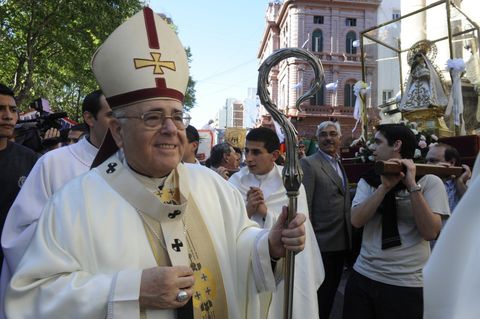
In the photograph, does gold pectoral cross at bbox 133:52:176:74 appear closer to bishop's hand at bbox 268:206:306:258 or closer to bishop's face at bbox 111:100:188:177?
bishop's face at bbox 111:100:188:177

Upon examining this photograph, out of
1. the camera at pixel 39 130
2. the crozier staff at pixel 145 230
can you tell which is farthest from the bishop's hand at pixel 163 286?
the camera at pixel 39 130

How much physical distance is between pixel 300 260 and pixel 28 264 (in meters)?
2.46

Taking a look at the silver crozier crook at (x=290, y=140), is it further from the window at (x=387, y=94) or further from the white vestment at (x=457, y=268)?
the window at (x=387, y=94)

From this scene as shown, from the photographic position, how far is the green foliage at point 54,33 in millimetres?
14719

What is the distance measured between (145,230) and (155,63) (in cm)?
76

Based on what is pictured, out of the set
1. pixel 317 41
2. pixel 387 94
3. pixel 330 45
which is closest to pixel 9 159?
pixel 387 94

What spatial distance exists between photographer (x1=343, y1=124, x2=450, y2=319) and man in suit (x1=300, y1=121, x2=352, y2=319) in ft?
3.95

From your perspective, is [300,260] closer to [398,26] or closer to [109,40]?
[109,40]

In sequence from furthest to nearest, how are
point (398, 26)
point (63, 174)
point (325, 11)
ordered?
point (325, 11) < point (398, 26) < point (63, 174)

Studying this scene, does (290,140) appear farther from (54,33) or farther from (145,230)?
(54,33)

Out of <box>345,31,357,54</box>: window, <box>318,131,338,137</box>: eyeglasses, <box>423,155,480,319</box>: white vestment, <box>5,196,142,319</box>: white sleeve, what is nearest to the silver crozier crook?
<box>5,196,142,319</box>: white sleeve

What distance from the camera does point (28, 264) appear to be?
180cm

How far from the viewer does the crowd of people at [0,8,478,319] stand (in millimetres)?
1788

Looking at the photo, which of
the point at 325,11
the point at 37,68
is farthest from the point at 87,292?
the point at 325,11
